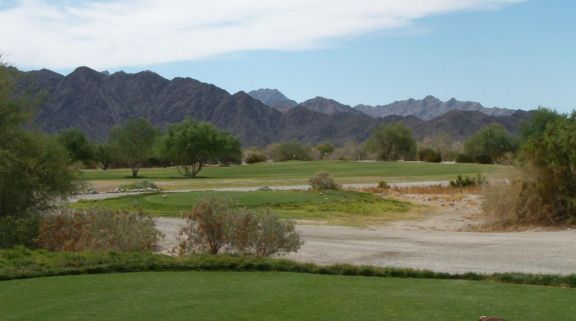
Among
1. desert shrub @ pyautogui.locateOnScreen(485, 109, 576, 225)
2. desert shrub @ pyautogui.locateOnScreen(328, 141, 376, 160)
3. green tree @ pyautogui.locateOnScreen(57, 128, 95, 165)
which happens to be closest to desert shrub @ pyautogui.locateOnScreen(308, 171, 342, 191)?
desert shrub @ pyautogui.locateOnScreen(485, 109, 576, 225)

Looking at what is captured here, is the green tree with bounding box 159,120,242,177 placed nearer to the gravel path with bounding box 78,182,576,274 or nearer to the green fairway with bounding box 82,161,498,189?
the green fairway with bounding box 82,161,498,189

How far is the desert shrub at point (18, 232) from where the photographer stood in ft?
62.0

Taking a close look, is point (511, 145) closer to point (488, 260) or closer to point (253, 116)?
point (488, 260)

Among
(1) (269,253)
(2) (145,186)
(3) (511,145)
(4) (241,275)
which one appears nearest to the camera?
(4) (241,275)

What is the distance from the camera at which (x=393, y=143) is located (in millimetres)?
111375

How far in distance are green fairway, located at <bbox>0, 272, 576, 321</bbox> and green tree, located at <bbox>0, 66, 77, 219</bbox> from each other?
11.0 m

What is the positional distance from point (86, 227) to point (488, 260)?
32.5 feet

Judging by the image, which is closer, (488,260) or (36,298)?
(36,298)

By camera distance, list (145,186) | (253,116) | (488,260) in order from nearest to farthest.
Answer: (488,260) < (145,186) < (253,116)

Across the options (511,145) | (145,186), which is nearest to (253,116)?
(511,145)

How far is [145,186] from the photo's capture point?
154 ft

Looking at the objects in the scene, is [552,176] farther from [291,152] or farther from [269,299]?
[291,152]

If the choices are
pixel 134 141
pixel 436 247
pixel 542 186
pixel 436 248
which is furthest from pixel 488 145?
pixel 436 248

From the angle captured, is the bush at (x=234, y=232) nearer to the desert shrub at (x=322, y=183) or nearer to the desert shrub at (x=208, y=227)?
the desert shrub at (x=208, y=227)
